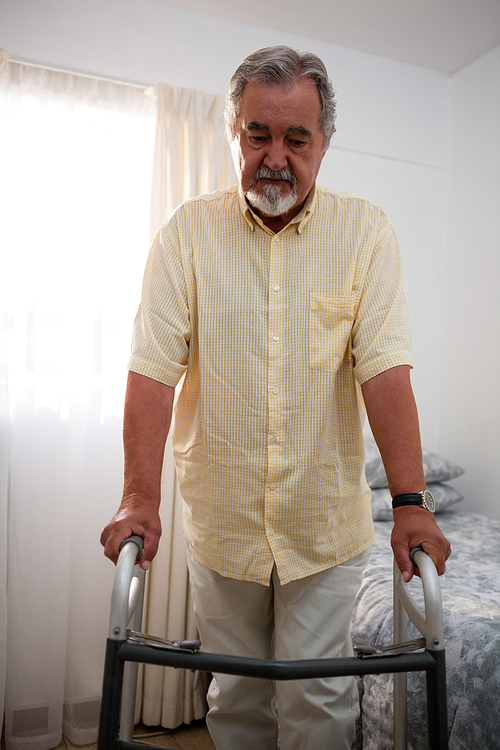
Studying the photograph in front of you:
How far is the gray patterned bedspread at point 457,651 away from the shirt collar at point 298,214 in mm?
1069

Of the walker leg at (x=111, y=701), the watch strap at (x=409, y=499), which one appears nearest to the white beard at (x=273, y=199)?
the watch strap at (x=409, y=499)

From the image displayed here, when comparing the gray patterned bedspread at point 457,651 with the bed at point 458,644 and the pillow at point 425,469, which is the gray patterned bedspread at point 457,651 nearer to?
the bed at point 458,644

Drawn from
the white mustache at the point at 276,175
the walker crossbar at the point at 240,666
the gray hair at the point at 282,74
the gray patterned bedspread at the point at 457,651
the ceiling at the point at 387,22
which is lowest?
the gray patterned bedspread at the point at 457,651

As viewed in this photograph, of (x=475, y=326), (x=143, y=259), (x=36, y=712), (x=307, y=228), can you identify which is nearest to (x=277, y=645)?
(x=307, y=228)

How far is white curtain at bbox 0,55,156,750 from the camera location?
2.29 meters

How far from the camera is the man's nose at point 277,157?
4.11 feet

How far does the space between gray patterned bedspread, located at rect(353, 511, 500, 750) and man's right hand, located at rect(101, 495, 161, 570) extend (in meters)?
0.85

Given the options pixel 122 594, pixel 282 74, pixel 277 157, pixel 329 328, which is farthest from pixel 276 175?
pixel 122 594

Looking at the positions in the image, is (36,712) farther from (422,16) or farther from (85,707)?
(422,16)

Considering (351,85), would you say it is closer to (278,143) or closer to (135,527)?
A: (278,143)

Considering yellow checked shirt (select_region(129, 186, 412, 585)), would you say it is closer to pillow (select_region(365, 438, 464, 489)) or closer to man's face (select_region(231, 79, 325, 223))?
man's face (select_region(231, 79, 325, 223))

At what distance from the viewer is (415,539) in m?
1.06

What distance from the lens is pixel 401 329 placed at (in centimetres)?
127

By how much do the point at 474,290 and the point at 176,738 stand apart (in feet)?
7.97
